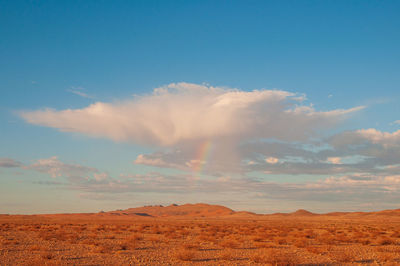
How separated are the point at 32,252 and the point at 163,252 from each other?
26.0 ft

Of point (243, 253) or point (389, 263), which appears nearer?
point (389, 263)

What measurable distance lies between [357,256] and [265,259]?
6826 mm

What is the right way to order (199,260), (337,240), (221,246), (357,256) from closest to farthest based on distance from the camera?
(199,260) < (357,256) < (221,246) < (337,240)

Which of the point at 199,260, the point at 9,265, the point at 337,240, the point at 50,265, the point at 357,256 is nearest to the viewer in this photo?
the point at 50,265

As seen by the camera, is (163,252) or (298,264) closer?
(298,264)

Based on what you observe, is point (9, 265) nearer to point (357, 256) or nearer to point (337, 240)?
point (357, 256)

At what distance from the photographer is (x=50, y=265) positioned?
14.8 metres

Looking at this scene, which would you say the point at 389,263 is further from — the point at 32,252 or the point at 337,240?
the point at 32,252

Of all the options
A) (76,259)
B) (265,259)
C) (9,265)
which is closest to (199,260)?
(265,259)

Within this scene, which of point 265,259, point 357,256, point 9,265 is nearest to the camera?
point 9,265

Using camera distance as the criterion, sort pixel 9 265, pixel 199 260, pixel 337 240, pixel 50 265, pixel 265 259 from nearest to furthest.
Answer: pixel 50 265 → pixel 9 265 → pixel 265 259 → pixel 199 260 → pixel 337 240

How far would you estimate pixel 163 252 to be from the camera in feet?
68.3

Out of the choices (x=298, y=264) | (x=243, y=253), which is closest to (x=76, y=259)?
(x=243, y=253)

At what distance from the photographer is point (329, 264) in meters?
17.1
